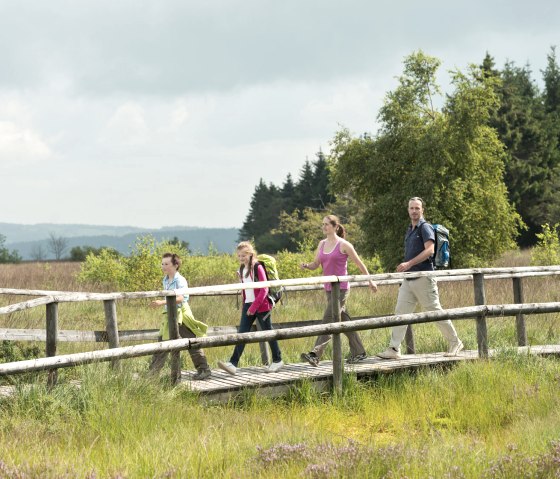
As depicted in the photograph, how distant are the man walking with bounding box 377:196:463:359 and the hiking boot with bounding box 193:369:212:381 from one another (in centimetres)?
215

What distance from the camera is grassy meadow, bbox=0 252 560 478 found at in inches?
199

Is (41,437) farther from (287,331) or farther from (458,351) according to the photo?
(458,351)

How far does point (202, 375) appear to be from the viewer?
8.27m

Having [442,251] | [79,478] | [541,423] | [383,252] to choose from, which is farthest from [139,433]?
[383,252]

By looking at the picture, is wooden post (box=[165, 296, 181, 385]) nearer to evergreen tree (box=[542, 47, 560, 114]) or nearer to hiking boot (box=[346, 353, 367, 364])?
hiking boot (box=[346, 353, 367, 364])

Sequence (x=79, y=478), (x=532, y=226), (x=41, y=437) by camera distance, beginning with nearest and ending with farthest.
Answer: (x=79, y=478) → (x=41, y=437) → (x=532, y=226)

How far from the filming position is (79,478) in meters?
4.72

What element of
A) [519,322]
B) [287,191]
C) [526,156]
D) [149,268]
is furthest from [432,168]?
[287,191]

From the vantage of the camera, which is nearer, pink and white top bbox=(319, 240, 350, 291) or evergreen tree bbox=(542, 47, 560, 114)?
pink and white top bbox=(319, 240, 350, 291)

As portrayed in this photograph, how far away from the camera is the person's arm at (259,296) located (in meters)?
8.63

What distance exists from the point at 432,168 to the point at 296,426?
2469cm

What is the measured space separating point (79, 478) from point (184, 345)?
8.42ft

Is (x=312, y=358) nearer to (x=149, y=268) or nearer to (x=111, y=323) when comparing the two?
(x=111, y=323)

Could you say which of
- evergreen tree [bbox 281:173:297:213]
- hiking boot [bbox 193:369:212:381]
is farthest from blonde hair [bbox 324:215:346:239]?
evergreen tree [bbox 281:173:297:213]
